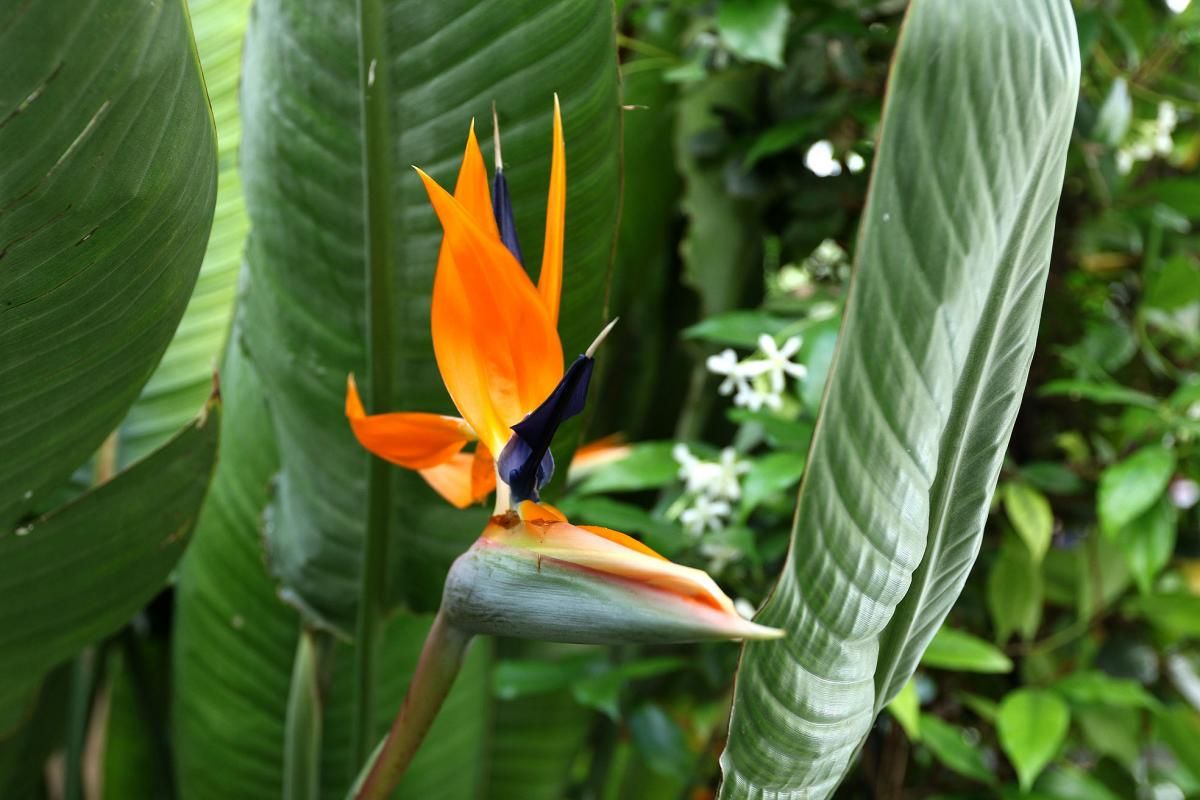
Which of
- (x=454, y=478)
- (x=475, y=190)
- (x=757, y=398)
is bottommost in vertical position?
(x=757, y=398)

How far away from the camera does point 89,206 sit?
0.86 ft

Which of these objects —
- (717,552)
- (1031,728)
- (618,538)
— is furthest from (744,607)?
(618,538)

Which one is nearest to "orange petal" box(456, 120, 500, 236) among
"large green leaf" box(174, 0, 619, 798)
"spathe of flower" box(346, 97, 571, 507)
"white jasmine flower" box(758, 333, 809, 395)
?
"spathe of flower" box(346, 97, 571, 507)

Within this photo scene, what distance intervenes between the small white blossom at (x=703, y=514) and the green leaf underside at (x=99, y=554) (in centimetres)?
24

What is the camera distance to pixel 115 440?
2.01ft

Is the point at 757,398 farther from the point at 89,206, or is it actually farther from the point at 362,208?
the point at 89,206

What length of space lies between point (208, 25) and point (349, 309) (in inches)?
11.6

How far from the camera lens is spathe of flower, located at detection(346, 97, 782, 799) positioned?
0.72 ft

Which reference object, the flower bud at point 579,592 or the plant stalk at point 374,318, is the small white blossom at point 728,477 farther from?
the flower bud at point 579,592

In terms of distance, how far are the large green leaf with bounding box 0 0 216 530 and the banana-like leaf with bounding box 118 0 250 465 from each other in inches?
11.0

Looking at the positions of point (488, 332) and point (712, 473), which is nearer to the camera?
point (488, 332)

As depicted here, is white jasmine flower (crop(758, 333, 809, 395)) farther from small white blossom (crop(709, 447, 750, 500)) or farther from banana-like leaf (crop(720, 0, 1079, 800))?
banana-like leaf (crop(720, 0, 1079, 800))

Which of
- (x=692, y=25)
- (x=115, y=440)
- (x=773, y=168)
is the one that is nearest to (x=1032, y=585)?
→ (x=773, y=168)

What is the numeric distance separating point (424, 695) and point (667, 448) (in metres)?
0.31
